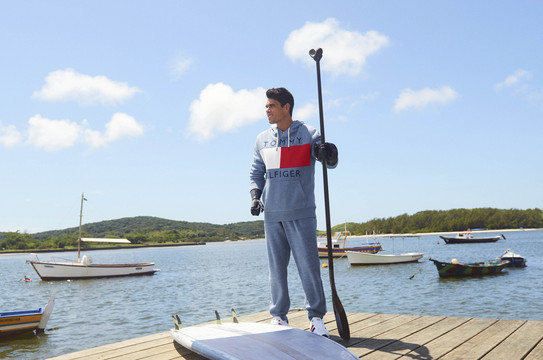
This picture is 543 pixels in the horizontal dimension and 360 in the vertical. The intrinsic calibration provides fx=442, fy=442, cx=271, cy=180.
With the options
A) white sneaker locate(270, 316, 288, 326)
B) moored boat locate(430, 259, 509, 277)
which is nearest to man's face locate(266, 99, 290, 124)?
white sneaker locate(270, 316, 288, 326)

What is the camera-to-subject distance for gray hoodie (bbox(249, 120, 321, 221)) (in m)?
4.14

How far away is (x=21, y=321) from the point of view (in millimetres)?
13547

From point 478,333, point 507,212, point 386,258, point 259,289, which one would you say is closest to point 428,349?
point 478,333

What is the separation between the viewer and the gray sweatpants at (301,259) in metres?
4.12

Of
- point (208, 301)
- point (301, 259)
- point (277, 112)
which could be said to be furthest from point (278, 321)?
point (208, 301)

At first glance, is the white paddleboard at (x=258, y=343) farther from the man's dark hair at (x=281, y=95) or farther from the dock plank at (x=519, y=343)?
the man's dark hair at (x=281, y=95)

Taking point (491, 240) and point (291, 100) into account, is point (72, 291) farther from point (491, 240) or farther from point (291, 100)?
point (491, 240)

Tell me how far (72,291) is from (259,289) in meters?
15.2

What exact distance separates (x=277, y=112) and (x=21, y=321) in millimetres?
12958

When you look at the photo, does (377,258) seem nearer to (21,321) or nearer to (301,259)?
(21,321)

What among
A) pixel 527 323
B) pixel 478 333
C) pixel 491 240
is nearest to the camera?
pixel 478 333

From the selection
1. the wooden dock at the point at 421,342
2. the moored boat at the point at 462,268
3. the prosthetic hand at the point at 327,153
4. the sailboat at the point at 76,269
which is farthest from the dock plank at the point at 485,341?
the sailboat at the point at 76,269

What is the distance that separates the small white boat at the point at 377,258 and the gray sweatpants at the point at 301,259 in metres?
38.0

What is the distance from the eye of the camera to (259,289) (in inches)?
1188
